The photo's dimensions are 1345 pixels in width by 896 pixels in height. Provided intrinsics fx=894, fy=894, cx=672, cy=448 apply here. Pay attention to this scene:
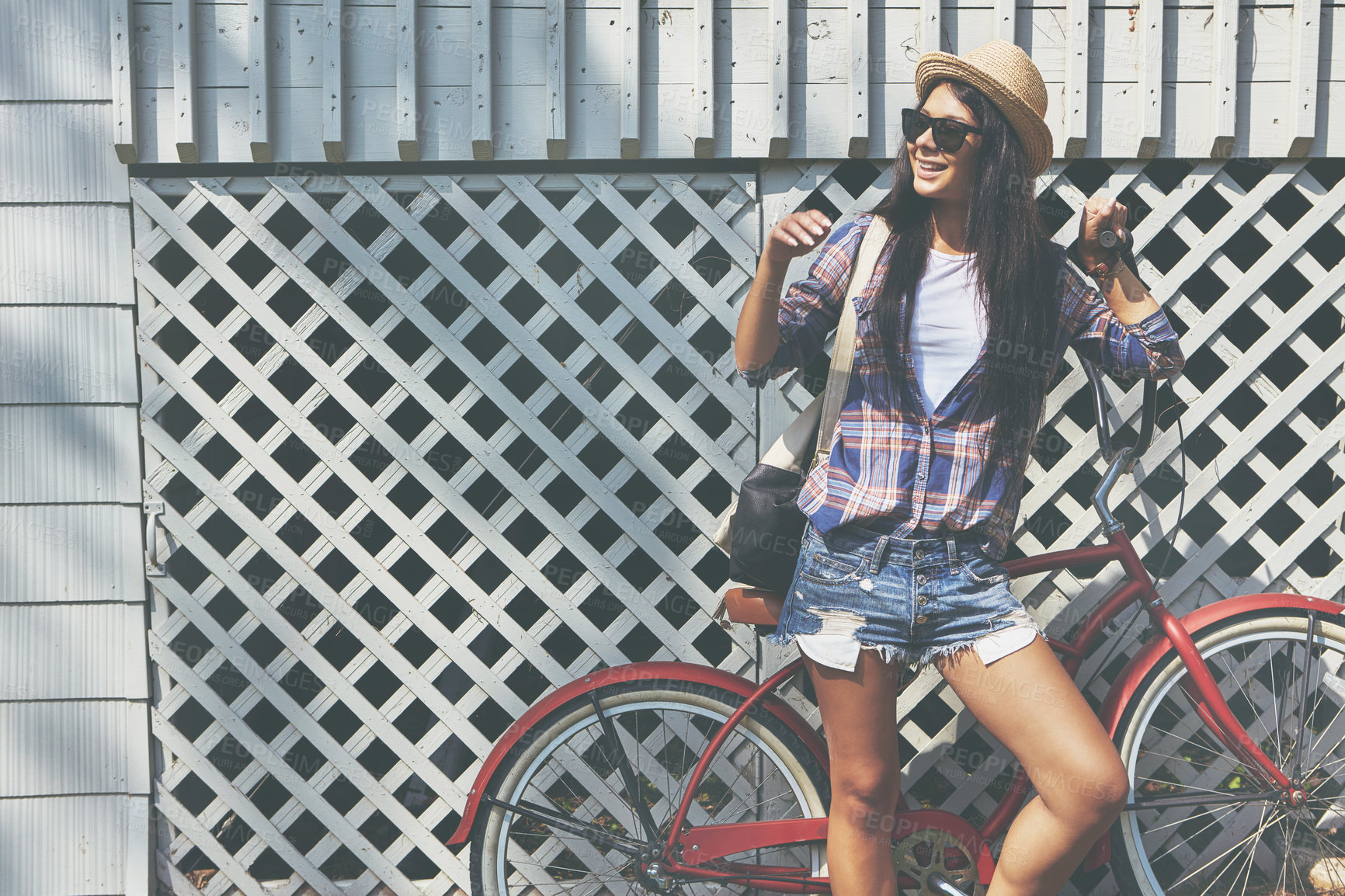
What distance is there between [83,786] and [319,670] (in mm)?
690

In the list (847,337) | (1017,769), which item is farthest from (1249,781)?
(847,337)

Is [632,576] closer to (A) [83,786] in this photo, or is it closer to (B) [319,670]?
(B) [319,670]

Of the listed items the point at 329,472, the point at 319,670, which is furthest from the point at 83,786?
the point at 329,472

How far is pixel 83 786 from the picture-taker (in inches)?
91.3

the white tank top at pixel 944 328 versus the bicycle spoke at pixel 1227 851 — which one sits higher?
the white tank top at pixel 944 328

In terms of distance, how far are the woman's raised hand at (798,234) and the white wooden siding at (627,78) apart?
2.59 feet

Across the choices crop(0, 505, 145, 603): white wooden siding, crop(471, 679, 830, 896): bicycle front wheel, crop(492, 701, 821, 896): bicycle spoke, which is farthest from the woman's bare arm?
crop(0, 505, 145, 603): white wooden siding

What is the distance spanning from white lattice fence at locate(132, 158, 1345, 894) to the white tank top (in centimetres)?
64

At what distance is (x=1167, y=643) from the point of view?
1.98m

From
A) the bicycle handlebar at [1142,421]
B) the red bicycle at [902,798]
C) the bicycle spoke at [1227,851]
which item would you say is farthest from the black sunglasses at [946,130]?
the bicycle spoke at [1227,851]

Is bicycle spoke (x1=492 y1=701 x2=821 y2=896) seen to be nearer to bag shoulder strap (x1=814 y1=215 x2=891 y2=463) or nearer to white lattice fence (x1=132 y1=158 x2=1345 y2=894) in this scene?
white lattice fence (x1=132 y1=158 x2=1345 y2=894)

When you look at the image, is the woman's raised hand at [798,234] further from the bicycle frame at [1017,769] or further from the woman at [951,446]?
the bicycle frame at [1017,769]

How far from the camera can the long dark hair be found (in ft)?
5.31

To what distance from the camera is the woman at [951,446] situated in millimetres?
1605
